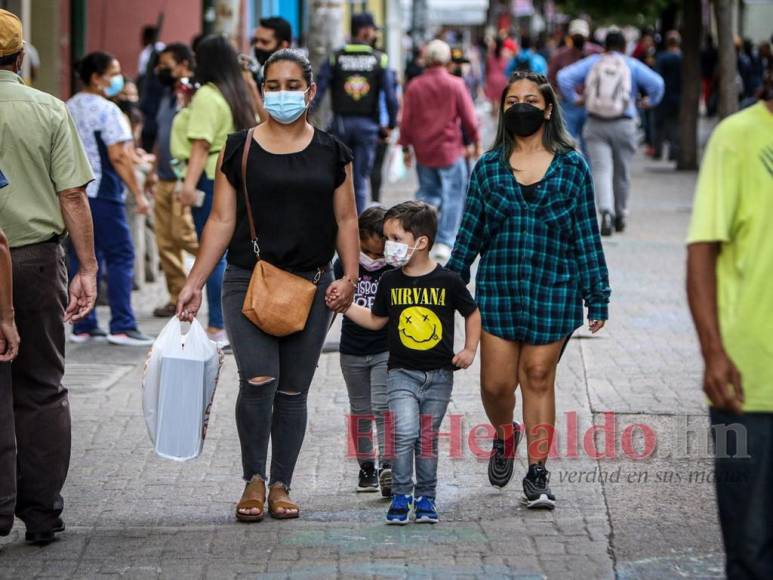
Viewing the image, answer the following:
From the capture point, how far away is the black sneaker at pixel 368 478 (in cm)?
669

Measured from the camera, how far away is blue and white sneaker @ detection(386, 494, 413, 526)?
6.08 metres

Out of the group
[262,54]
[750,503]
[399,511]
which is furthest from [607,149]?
[750,503]

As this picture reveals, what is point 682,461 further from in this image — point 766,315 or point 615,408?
point 766,315

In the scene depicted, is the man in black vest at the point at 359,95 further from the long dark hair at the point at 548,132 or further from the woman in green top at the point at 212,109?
the long dark hair at the point at 548,132

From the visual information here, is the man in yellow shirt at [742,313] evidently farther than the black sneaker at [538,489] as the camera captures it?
No

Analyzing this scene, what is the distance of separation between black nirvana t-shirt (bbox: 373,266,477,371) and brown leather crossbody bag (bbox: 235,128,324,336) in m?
0.35

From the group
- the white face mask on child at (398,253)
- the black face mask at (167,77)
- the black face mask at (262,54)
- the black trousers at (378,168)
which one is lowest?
the black trousers at (378,168)

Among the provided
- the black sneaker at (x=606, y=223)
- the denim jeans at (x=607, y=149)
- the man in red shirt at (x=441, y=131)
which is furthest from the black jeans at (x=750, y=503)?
the black sneaker at (x=606, y=223)

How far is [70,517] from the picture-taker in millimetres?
6328

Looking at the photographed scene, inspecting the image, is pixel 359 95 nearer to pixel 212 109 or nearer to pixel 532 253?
pixel 212 109

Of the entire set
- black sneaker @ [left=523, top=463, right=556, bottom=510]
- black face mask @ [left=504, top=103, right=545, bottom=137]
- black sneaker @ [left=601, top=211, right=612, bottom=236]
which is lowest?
black sneaker @ [left=601, top=211, right=612, bottom=236]

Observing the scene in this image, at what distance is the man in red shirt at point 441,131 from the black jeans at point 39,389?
8.05m

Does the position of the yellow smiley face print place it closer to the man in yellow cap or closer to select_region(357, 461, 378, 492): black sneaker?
select_region(357, 461, 378, 492): black sneaker

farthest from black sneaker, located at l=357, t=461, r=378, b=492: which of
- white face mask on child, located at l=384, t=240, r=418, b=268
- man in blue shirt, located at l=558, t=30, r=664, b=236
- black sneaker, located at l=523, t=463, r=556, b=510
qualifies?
man in blue shirt, located at l=558, t=30, r=664, b=236
